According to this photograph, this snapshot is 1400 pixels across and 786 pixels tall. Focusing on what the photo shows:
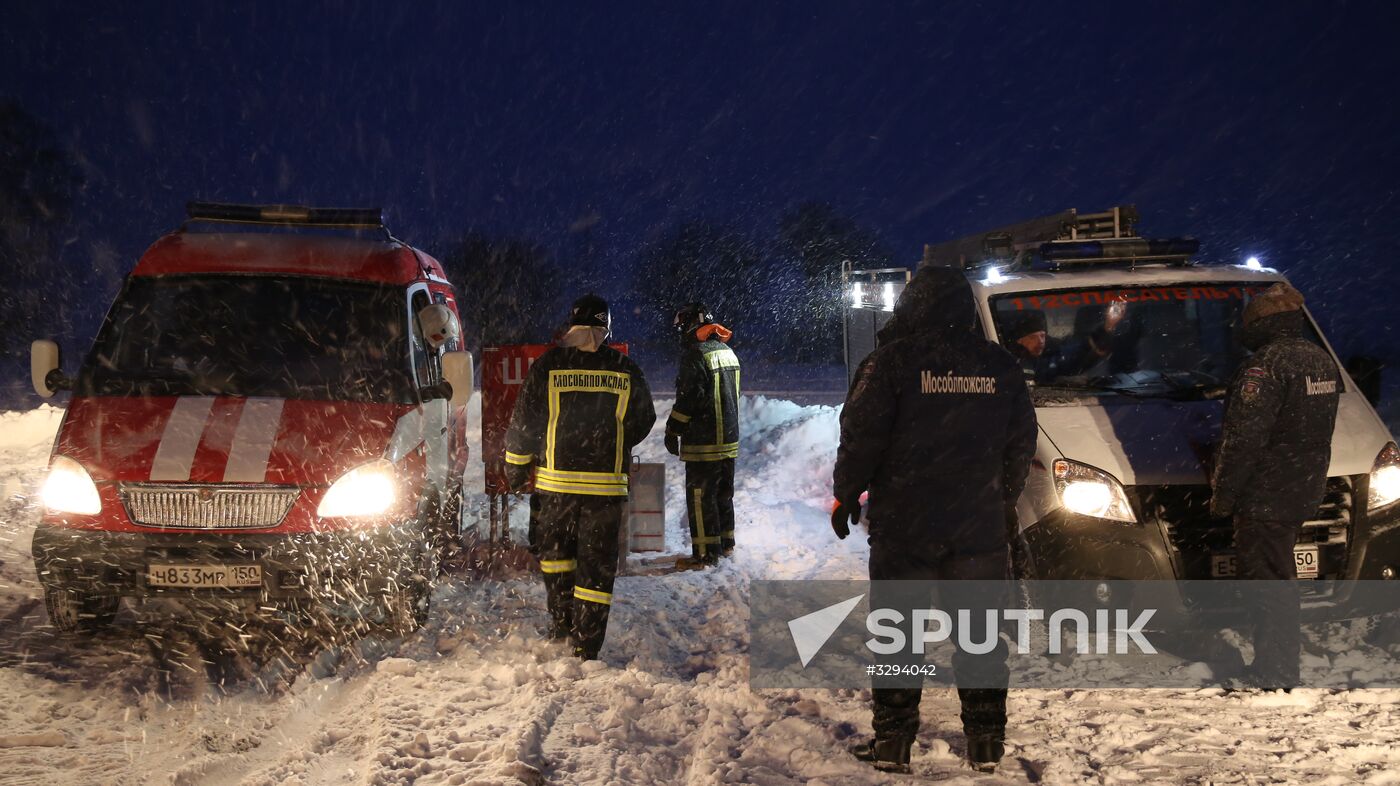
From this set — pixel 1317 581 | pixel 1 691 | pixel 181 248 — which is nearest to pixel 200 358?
pixel 181 248

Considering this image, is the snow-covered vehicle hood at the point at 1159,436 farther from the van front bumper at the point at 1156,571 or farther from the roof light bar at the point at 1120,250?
the roof light bar at the point at 1120,250

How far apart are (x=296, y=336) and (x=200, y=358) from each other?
549 millimetres

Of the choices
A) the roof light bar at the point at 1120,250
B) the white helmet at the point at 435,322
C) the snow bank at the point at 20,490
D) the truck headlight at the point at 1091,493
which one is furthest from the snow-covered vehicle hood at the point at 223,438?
the roof light bar at the point at 1120,250

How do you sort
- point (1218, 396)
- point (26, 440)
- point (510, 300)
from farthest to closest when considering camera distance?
point (510, 300) < point (26, 440) < point (1218, 396)

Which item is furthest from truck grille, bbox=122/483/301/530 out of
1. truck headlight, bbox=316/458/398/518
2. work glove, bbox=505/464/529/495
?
work glove, bbox=505/464/529/495

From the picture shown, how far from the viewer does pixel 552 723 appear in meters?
4.33

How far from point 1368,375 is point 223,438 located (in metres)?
6.45

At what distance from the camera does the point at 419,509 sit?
5.51 m

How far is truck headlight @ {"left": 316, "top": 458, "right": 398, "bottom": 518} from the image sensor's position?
503 centimetres

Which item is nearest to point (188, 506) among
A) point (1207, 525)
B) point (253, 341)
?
point (253, 341)

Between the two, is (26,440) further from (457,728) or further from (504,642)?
(457,728)

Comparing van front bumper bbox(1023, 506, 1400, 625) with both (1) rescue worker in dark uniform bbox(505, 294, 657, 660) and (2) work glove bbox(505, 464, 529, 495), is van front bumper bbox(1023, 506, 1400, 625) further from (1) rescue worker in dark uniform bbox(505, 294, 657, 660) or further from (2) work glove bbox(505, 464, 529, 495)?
(2) work glove bbox(505, 464, 529, 495)

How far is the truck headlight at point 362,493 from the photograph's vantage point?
5.03 meters

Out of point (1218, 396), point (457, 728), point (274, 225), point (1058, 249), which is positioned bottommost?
point (457, 728)
